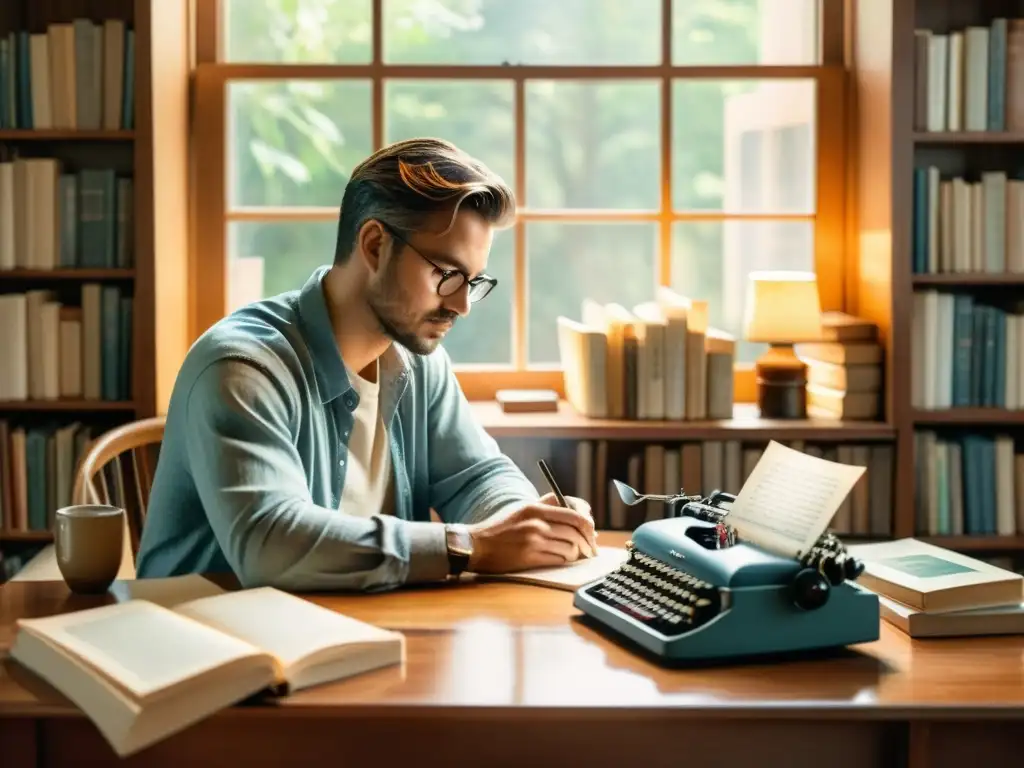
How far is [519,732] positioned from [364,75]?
7.75 feet

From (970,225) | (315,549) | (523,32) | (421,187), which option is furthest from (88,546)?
(970,225)

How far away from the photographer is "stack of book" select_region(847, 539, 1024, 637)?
1.57 metres

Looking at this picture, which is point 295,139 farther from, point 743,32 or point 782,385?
point 782,385

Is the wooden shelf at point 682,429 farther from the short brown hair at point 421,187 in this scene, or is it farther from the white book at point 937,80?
the short brown hair at point 421,187

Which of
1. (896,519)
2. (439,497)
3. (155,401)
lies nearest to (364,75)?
(155,401)

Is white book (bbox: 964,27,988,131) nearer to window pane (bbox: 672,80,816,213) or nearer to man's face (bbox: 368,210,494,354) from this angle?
window pane (bbox: 672,80,816,213)

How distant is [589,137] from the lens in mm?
3398

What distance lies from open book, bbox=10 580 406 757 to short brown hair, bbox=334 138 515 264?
69 cm

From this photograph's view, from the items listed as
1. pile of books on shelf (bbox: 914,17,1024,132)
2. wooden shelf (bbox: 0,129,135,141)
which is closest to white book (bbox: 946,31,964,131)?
pile of books on shelf (bbox: 914,17,1024,132)

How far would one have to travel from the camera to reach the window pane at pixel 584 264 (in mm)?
3438

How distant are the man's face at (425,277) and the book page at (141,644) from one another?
2.22ft

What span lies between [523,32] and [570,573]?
6.54 feet

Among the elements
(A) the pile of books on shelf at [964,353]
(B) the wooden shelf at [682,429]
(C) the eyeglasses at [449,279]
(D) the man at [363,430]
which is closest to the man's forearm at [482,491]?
(D) the man at [363,430]

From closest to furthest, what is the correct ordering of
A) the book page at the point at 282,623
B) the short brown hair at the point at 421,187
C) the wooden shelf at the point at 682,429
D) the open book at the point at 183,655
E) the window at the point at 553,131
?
the open book at the point at 183,655, the book page at the point at 282,623, the short brown hair at the point at 421,187, the wooden shelf at the point at 682,429, the window at the point at 553,131
